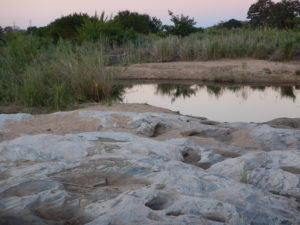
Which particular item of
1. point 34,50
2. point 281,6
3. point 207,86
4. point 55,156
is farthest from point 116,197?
point 281,6

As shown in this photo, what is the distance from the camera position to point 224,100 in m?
9.34

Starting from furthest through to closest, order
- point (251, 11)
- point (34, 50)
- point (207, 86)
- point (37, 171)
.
→ point (251, 11) → point (207, 86) → point (34, 50) → point (37, 171)

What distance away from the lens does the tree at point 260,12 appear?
40594 mm

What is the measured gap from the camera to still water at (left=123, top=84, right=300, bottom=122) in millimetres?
7914

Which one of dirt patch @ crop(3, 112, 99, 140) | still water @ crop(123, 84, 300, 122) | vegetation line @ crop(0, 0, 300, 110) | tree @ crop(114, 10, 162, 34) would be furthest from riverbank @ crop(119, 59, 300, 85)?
tree @ crop(114, 10, 162, 34)

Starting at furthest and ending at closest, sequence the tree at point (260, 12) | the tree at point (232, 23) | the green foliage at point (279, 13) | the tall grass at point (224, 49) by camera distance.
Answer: the tree at point (232, 23) < the tree at point (260, 12) < the green foliage at point (279, 13) < the tall grass at point (224, 49)

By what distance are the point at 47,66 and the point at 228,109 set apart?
12.4 feet

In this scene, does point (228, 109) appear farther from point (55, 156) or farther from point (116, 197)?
point (116, 197)

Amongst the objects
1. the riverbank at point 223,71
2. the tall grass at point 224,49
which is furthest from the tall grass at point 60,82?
the tall grass at point 224,49

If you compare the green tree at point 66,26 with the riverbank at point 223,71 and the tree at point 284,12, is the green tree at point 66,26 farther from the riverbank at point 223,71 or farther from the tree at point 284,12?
the tree at point 284,12

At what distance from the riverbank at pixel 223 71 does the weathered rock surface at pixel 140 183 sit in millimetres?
8460

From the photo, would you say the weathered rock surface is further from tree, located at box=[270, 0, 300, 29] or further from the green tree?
tree, located at box=[270, 0, 300, 29]

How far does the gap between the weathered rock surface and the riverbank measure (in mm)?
8460

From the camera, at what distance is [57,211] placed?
236 cm
